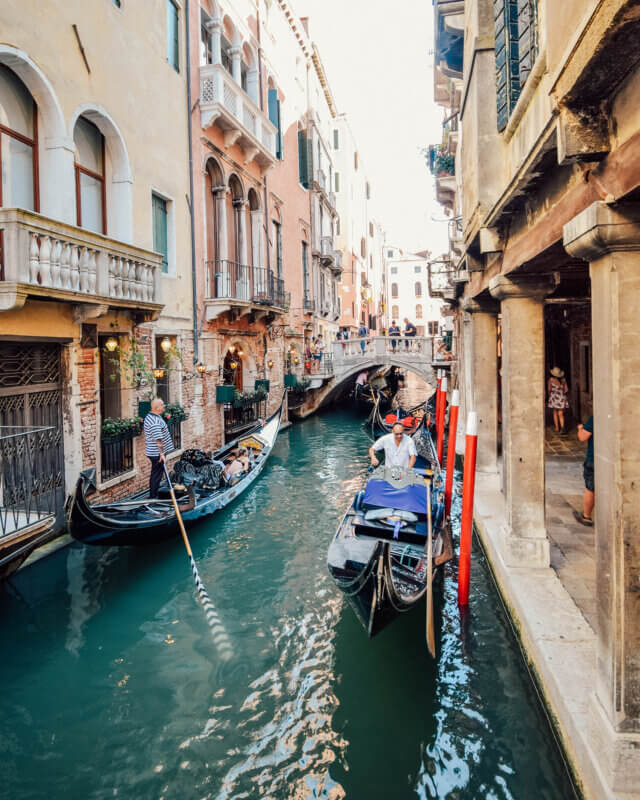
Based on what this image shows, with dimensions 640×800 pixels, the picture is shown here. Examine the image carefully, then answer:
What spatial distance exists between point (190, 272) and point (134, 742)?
7089mm

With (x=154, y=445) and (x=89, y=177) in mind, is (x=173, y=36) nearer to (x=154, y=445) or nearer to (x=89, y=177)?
(x=89, y=177)

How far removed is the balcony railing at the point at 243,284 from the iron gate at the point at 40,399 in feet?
13.5

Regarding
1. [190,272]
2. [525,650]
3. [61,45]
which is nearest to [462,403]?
[190,272]

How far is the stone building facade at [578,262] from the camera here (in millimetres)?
2109

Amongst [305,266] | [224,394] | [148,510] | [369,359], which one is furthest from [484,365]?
[305,266]

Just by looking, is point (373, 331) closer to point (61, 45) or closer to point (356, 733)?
point (61, 45)

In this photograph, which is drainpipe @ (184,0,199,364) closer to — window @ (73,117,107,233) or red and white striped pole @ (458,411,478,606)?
window @ (73,117,107,233)

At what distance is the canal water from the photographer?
2.93 m

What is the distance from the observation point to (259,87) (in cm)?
1195

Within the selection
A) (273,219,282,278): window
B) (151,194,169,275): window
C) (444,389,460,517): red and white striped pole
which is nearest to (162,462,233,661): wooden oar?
(444,389,460,517): red and white striped pole

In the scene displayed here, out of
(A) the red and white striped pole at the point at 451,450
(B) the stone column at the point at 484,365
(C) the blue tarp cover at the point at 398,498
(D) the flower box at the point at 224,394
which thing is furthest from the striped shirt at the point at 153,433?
(B) the stone column at the point at 484,365

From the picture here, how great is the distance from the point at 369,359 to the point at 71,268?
489 inches

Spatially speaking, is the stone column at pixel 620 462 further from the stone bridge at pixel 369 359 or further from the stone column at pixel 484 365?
the stone bridge at pixel 369 359

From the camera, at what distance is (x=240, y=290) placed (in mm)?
10781
